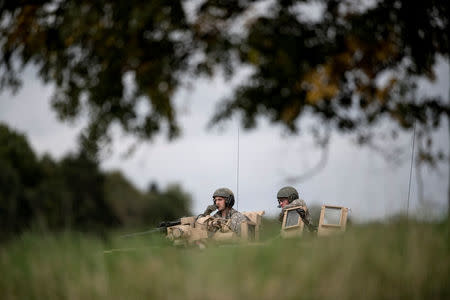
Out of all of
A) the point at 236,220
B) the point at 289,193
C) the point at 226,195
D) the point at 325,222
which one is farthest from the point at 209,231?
the point at 325,222

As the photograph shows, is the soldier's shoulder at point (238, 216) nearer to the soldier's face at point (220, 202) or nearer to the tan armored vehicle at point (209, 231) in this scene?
the tan armored vehicle at point (209, 231)

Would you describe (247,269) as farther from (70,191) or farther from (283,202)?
(70,191)

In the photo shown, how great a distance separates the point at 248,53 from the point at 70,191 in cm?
752

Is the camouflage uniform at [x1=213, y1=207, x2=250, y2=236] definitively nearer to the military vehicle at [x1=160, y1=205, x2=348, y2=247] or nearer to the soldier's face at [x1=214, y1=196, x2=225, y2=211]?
the military vehicle at [x1=160, y1=205, x2=348, y2=247]

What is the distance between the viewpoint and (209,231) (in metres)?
6.78

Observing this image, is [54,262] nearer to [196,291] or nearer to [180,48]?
[196,291]

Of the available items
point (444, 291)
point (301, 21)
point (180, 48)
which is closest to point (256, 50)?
point (301, 21)

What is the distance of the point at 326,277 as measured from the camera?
4.02m

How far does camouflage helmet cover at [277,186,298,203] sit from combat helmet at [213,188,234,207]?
2.31 ft

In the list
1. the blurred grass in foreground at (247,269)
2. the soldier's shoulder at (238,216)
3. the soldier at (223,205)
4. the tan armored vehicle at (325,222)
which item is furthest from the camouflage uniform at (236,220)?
the blurred grass in foreground at (247,269)

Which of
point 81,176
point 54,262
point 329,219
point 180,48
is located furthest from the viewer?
point 81,176

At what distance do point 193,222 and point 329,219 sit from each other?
1812mm

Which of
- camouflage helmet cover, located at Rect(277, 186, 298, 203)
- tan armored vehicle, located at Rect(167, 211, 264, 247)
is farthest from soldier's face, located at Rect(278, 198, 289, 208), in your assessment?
tan armored vehicle, located at Rect(167, 211, 264, 247)

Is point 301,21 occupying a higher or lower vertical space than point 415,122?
higher
